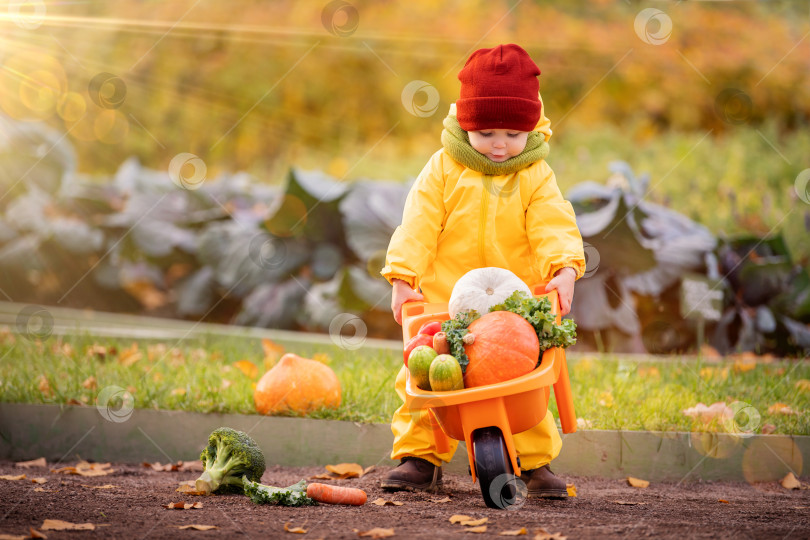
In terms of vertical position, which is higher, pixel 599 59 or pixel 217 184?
pixel 599 59

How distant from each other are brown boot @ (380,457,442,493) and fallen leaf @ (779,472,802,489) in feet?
4.60

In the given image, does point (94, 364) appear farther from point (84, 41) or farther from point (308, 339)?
point (84, 41)

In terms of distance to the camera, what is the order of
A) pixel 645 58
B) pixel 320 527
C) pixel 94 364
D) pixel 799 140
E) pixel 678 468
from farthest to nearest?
pixel 645 58, pixel 799 140, pixel 94 364, pixel 678 468, pixel 320 527

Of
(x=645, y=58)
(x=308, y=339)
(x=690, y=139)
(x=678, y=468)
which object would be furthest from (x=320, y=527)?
(x=645, y=58)

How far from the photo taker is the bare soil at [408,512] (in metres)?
2.20

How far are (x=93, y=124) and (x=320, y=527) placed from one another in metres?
7.56

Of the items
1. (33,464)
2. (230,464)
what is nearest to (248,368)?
(33,464)

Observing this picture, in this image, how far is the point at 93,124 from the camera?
28.7 feet

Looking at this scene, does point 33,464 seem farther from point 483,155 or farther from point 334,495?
point 483,155

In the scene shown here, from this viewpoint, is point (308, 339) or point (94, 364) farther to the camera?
point (308, 339)

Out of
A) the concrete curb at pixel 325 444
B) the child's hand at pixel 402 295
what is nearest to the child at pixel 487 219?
the child's hand at pixel 402 295

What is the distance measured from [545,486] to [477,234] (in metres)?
0.93

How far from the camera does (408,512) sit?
8.27 feet

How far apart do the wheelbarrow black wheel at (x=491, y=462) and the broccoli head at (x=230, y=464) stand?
2.63ft
